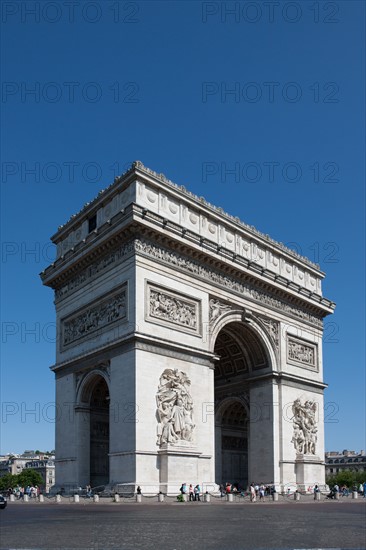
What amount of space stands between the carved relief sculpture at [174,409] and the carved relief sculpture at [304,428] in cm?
1071

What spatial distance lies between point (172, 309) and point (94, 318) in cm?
450

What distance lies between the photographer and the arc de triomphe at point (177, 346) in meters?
32.0

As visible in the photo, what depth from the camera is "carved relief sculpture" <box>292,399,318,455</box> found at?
41.4 meters

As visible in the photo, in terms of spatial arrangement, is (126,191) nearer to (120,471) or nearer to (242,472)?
(120,471)

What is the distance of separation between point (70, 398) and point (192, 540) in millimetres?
25108

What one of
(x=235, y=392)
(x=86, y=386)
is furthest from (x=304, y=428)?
(x=86, y=386)

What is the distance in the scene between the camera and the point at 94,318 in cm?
3559

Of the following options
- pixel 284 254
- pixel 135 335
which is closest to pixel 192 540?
pixel 135 335

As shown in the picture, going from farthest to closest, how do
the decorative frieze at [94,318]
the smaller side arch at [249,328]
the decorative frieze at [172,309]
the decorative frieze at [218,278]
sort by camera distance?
the smaller side arch at [249,328] < the decorative frieze at [218,278] < the decorative frieze at [94,318] < the decorative frieze at [172,309]

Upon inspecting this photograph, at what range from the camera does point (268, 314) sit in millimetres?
41125

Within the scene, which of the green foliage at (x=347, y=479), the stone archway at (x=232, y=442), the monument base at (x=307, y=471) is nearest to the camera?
the monument base at (x=307, y=471)

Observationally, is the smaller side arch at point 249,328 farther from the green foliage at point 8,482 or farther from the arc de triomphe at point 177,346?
the green foliage at point 8,482

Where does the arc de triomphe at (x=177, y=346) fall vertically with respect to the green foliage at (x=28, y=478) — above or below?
above

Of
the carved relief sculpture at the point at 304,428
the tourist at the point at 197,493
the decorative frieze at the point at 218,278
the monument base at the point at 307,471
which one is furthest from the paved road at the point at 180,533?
the carved relief sculpture at the point at 304,428
